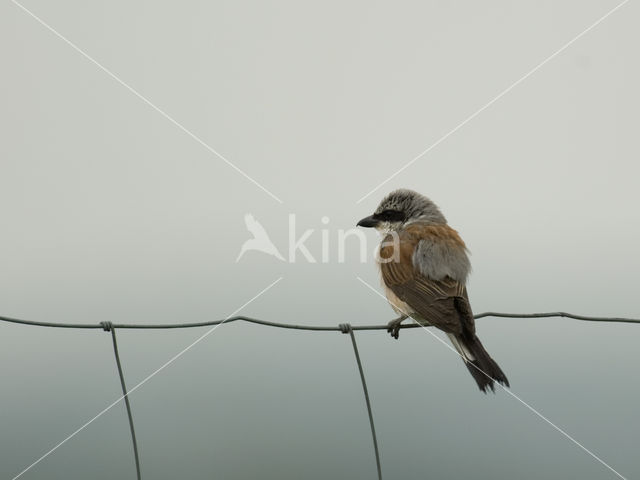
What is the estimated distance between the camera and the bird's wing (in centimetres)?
407

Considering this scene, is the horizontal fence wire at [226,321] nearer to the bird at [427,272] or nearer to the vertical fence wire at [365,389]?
the vertical fence wire at [365,389]

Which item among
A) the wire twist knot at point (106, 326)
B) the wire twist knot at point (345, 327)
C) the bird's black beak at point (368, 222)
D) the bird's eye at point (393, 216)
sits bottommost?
the wire twist knot at point (345, 327)

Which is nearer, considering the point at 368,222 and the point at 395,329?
the point at 395,329

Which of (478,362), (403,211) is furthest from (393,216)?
(478,362)

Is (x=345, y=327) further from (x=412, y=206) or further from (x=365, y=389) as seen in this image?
(x=412, y=206)

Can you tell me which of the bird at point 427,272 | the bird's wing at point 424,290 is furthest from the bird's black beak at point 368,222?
the bird's wing at point 424,290

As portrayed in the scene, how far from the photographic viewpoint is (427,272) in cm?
440

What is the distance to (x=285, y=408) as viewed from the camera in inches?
2958

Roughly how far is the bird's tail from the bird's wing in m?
0.06

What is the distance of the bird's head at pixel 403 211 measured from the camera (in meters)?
5.06

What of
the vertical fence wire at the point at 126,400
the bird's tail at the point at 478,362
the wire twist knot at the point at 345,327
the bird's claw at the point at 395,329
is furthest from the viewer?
the bird's claw at the point at 395,329

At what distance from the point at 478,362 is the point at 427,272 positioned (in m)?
0.71

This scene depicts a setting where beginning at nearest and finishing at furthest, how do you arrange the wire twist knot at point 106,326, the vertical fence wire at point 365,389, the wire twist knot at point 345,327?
1. the vertical fence wire at point 365,389
2. the wire twist knot at point 106,326
3. the wire twist knot at point 345,327

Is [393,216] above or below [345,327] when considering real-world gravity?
above
